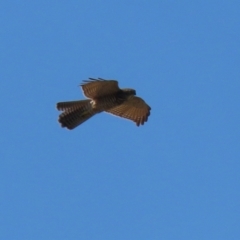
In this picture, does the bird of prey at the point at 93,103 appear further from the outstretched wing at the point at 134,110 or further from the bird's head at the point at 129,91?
the outstretched wing at the point at 134,110

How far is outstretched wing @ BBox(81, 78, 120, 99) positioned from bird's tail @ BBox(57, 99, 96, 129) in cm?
39

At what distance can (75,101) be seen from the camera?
1064 inches

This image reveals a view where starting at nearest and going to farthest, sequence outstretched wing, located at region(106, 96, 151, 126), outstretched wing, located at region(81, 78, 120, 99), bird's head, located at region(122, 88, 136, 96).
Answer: outstretched wing, located at region(81, 78, 120, 99)
bird's head, located at region(122, 88, 136, 96)
outstretched wing, located at region(106, 96, 151, 126)

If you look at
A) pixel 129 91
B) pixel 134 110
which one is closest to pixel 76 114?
pixel 129 91

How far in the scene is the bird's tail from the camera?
26.8 meters

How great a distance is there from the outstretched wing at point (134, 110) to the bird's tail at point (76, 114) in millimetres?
1435

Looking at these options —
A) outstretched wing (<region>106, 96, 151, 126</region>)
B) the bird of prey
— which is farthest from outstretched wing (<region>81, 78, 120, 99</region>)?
outstretched wing (<region>106, 96, 151, 126</region>)

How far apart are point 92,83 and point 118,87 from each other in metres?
1.02

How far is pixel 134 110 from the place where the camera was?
92.4 feet

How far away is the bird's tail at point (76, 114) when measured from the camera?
87.8 feet

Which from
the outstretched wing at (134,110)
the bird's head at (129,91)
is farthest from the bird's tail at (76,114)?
the outstretched wing at (134,110)

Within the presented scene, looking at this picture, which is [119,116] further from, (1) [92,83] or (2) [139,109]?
(1) [92,83]

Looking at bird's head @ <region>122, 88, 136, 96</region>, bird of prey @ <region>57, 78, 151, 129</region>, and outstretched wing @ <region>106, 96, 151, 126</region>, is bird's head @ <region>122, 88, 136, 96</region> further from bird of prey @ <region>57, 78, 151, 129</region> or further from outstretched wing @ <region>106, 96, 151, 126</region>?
outstretched wing @ <region>106, 96, 151, 126</region>

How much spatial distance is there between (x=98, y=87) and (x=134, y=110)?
224 cm
